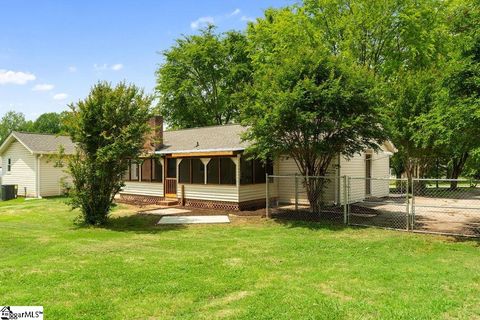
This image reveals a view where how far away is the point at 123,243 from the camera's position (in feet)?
32.1

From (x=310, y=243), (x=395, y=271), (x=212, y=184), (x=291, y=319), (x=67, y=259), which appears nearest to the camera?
(x=291, y=319)

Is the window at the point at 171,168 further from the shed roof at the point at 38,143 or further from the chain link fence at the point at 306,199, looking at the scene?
the shed roof at the point at 38,143

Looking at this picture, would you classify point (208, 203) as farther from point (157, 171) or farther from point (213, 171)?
point (157, 171)

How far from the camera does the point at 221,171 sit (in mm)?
17047

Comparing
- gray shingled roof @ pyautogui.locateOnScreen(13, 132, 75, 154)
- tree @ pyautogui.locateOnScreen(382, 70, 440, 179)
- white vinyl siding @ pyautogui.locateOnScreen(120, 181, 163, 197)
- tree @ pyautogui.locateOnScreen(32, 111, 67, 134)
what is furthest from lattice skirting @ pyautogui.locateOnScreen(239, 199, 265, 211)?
tree @ pyautogui.locateOnScreen(32, 111, 67, 134)

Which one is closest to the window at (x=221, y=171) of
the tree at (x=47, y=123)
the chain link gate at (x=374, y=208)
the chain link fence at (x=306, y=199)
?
the chain link fence at (x=306, y=199)

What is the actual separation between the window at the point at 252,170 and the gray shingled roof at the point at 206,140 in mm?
1010

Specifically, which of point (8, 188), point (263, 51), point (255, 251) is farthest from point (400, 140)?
point (8, 188)

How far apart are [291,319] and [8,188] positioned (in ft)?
79.3

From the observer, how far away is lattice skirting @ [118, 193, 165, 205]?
19.2 meters

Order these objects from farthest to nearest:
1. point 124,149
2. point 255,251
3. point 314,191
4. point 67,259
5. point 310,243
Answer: point 314,191 → point 124,149 → point 310,243 → point 255,251 → point 67,259

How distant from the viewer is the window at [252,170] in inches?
Result: 651

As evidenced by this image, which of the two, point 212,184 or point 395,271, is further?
point 212,184

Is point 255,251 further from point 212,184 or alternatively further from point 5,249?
point 212,184
